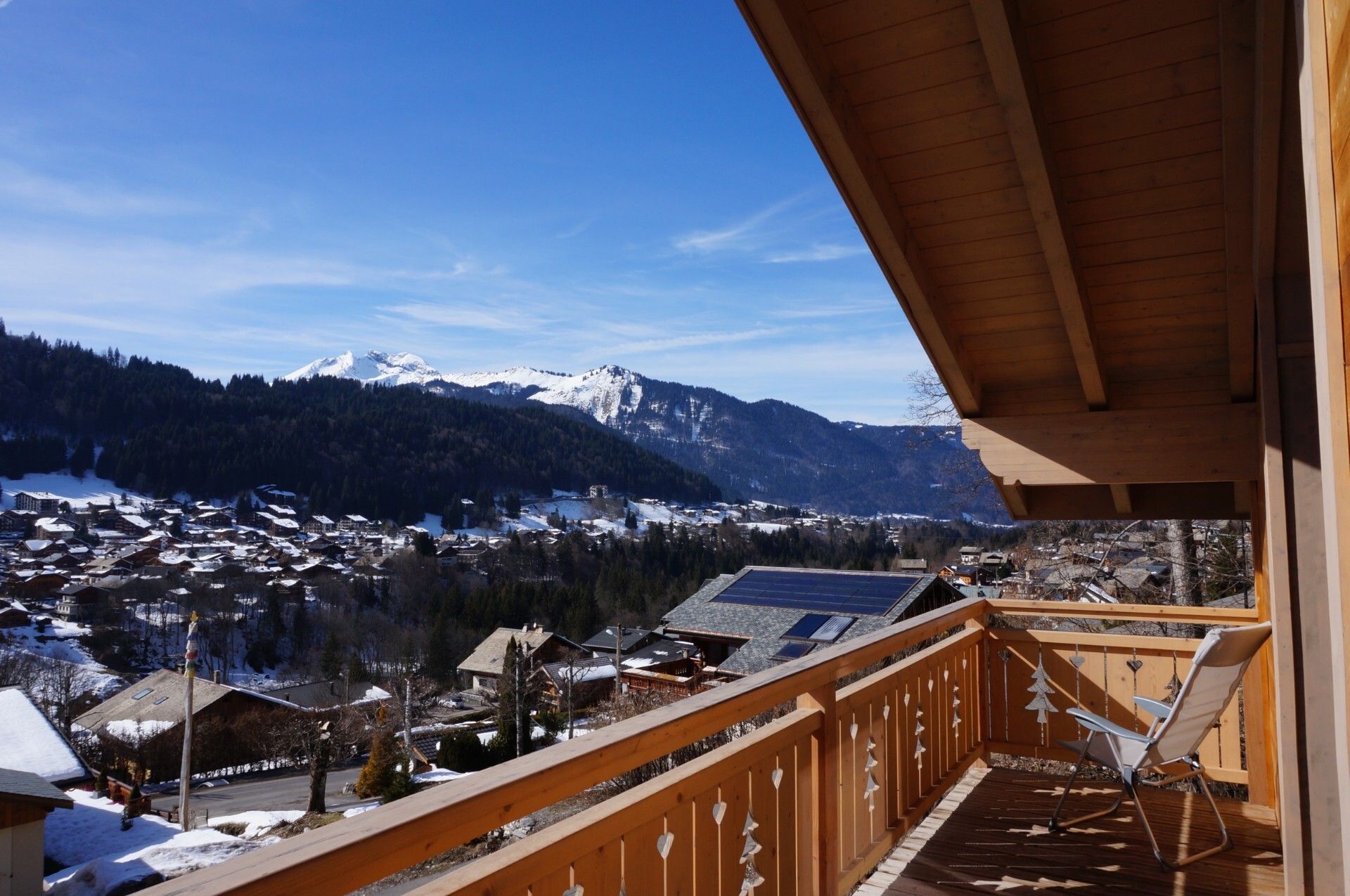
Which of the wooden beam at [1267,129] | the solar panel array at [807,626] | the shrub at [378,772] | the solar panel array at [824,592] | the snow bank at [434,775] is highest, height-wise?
the wooden beam at [1267,129]

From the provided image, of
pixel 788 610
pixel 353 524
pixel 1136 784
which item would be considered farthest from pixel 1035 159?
pixel 353 524

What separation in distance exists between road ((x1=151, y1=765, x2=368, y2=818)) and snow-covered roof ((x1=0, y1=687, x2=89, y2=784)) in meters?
5.03

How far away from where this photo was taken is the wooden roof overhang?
8.03ft

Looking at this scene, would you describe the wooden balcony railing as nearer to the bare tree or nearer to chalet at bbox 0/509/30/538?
the bare tree

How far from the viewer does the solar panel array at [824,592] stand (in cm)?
1927

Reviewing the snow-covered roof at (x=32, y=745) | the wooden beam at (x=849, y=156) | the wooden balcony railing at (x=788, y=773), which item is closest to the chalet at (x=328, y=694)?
the snow-covered roof at (x=32, y=745)

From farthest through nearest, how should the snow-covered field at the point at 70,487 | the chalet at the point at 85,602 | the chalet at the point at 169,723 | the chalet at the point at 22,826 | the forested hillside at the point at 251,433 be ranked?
the forested hillside at the point at 251,433
the snow-covered field at the point at 70,487
the chalet at the point at 85,602
the chalet at the point at 169,723
the chalet at the point at 22,826

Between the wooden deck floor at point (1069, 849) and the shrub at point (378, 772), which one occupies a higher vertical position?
the wooden deck floor at point (1069, 849)

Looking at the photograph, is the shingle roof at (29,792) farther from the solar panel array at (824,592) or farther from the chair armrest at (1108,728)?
the chair armrest at (1108,728)

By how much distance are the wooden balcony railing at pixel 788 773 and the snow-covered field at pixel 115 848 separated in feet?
58.2

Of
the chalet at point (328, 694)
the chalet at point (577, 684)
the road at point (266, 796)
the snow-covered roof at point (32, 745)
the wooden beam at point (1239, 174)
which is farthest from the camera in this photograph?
the chalet at point (328, 694)

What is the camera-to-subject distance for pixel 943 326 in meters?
3.60

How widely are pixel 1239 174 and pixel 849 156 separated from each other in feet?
Answer: 4.23

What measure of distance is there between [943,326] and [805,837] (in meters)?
2.27
